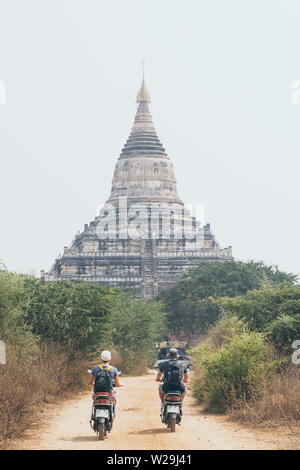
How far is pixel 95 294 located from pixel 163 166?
60.8 m

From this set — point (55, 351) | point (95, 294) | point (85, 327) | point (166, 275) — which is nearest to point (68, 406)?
point (55, 351)

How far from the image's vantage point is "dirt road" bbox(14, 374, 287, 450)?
12.5 meters

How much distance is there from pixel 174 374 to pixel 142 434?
3.77ft

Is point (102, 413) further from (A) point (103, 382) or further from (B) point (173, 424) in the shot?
(B) point (173, 424)

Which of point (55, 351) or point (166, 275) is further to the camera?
point (166, 275)

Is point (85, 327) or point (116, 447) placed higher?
point (85, 327)

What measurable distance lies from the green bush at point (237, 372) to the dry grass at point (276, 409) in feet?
1.37

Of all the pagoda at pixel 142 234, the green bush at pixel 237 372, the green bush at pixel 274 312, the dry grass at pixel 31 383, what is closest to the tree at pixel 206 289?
the pagoda at pixel 142 234

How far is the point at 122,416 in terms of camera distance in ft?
55.3

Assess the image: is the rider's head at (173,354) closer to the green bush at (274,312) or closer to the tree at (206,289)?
the green bush at (274,312)

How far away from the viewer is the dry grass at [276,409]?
14516 millimetres
